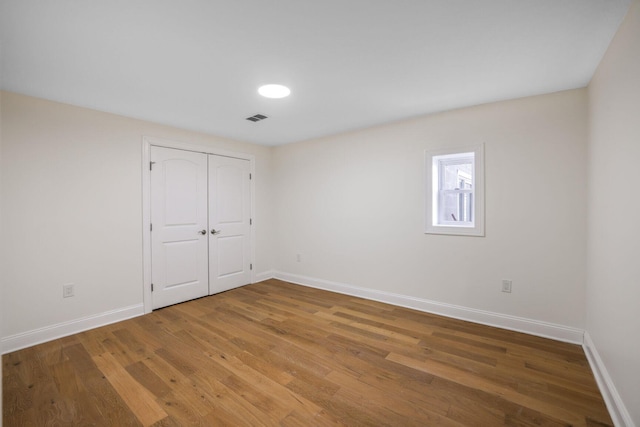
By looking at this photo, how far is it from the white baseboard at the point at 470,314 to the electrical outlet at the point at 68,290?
3.04 meters

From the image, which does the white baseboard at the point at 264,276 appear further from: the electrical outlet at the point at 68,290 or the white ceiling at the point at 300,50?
the white ceiling at the point at 300,50

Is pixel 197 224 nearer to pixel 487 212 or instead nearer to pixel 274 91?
pixel 274 91

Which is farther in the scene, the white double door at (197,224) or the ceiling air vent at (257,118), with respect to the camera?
the white double door at (197,224)

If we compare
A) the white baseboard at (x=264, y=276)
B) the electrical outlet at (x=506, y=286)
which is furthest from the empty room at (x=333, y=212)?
the white baseboard at (x=264, y=276)

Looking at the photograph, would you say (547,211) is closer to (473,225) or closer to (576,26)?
(473,225)

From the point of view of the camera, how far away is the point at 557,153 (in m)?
2.61

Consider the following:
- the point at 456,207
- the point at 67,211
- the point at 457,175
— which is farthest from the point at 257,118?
the point at 456,207

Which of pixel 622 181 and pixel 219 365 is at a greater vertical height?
pixel 622 181

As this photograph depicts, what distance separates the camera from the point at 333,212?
169 inches

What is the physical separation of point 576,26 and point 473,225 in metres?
1.91

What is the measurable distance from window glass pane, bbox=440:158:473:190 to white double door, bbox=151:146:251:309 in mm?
3034

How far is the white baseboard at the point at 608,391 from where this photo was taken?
1.53 meters

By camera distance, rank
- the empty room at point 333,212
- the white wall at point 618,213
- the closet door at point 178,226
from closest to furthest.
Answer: the white wall at point 618,213 < the empty room at point 333,212 < the closet door at point 178,226

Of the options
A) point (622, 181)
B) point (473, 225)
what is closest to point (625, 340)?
point (622, 181)
